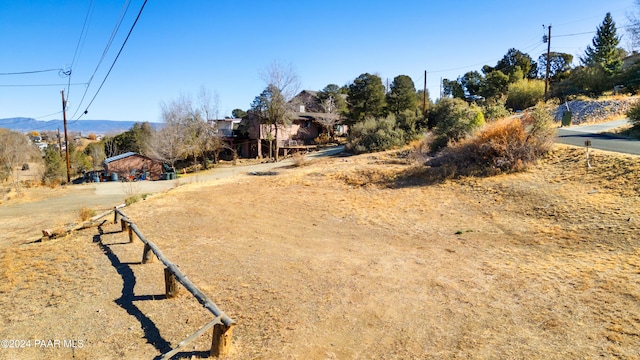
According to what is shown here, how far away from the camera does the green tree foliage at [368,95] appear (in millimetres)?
37969

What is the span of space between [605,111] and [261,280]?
27525mm

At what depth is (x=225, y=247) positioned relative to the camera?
9141 millimetres

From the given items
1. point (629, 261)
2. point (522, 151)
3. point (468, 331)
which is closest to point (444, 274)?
point (468, 331)

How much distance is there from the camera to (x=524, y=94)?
34.6 metres

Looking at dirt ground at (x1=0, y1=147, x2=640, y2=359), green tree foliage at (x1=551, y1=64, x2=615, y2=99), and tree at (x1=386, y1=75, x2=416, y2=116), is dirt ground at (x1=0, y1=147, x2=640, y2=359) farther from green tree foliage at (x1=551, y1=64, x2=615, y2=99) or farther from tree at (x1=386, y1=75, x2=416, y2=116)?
green tree foliage at (x1=551, y1=64, x2=615, y2=99)

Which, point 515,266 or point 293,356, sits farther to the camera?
point 515,266

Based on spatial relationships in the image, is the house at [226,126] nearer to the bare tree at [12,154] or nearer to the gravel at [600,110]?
the bare tree at [12,154]

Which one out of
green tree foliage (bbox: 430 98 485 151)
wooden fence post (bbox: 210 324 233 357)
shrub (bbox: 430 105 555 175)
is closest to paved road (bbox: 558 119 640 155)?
shrub (bbox: 430 105 555 175)

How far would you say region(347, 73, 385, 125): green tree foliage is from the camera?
37969 millimetres

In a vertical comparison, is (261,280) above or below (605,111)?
below

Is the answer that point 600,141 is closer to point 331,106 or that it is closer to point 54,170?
point 331,106

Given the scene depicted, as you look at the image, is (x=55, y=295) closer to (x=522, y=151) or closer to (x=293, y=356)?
(x=293, y=356)

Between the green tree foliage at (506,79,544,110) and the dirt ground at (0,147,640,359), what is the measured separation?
79.9 ft

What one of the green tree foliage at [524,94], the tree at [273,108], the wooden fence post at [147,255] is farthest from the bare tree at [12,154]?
the green tree foliage at [524,94]
